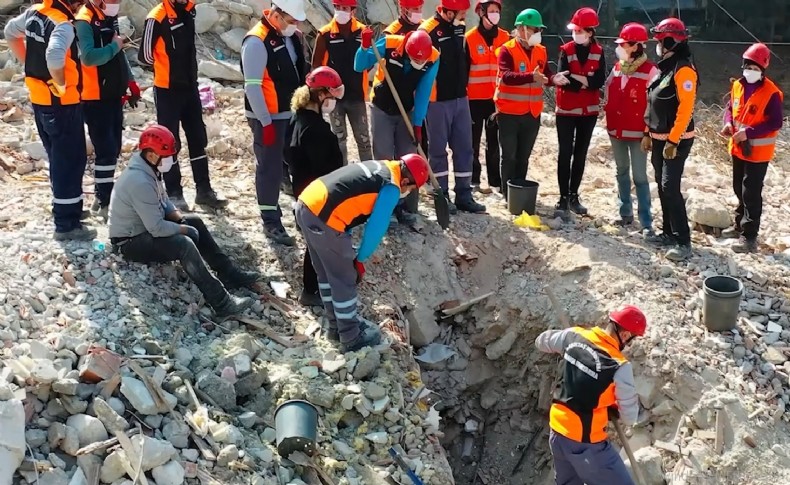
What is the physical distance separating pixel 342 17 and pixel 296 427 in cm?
362

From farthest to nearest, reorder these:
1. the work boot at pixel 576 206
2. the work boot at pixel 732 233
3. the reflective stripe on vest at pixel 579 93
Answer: the work boot at pixel 576 206 < the work boot at pixel 732 233 < the reflective stripe on vest at pixel 579 93

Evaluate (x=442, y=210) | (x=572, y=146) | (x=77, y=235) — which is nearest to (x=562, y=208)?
(x=572, y=146)

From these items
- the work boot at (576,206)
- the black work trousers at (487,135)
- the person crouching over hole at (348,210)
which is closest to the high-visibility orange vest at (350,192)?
the person crouching over hole at (348,210)

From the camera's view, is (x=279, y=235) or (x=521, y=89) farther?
(x=521, y=89)

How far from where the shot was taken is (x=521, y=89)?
687cm

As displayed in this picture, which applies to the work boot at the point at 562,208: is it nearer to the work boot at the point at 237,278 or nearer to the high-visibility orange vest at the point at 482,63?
the high-visibility orange vest at the point at 482,63

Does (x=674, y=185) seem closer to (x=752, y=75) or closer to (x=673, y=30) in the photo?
(x=752, y=75)

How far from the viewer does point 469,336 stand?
6.62 m

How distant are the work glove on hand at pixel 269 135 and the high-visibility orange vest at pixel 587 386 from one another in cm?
279

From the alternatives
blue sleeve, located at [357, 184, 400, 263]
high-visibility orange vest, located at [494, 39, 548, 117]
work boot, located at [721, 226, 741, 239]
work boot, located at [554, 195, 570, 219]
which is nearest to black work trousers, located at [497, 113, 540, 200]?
high-visibility orange vest, located at [494, 39, 548, 117]

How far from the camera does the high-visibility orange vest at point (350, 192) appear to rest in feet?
16.0

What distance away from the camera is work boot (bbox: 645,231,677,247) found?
6.62 metres

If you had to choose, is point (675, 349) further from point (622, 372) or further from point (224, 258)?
point (224, 258)

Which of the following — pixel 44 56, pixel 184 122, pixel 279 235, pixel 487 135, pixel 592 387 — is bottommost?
pixel 592 387
